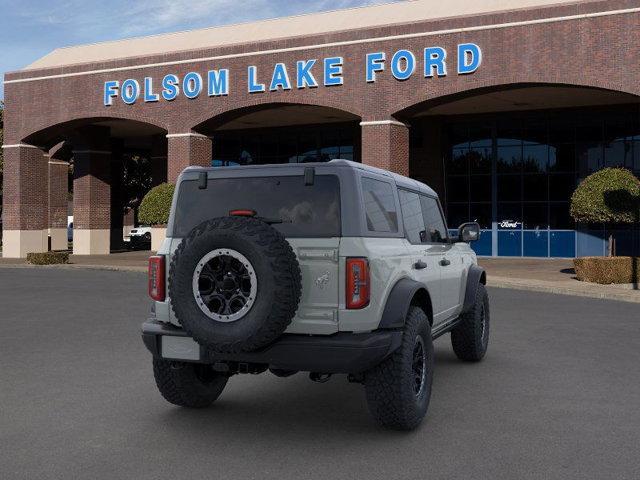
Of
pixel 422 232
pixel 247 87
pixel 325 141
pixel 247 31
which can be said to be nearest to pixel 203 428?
pixel 422 232

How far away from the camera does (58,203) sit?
4150 cm

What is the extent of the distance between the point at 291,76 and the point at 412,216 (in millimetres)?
23604

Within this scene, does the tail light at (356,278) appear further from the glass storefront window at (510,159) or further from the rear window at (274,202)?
the glass storefront window at (510,159)

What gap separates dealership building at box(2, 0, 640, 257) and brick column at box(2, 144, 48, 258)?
0.26ft

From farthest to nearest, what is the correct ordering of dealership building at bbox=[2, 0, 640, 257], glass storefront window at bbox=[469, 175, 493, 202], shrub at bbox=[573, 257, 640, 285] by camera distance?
glass storefront window at bbox=[469, 175, 493, 202] → dealership building at bbox=[2, 0, 640, 257] → shrub at bbox=[573, 257, 640, 285]

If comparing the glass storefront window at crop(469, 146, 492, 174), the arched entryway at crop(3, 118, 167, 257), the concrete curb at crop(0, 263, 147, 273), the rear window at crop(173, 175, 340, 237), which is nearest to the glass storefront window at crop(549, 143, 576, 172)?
the glass storefront window at crop(469, 146, 492, 174)

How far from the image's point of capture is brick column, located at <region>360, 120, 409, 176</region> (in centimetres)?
2814

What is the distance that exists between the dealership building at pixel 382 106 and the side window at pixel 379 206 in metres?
20.4

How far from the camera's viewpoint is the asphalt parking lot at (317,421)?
16.7ft

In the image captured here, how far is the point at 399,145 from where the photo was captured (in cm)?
2861

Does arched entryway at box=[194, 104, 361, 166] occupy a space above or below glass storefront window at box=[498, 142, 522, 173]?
above

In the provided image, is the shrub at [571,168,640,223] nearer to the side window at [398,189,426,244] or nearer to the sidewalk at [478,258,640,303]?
the sidewalk at [478,258,640,303]

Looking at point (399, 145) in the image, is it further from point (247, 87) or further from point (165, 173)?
point (165, 173)

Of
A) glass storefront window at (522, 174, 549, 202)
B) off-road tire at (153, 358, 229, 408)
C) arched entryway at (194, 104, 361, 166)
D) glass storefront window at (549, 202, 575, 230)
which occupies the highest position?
arched entryway at (194, 104, 361, 166)
